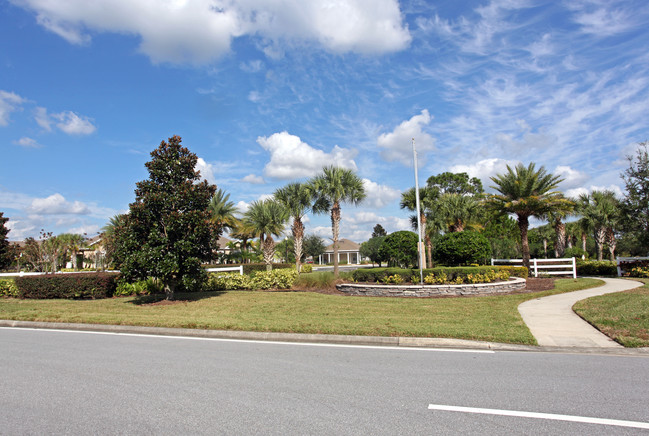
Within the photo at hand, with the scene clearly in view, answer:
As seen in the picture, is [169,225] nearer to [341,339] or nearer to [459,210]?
[341,339]

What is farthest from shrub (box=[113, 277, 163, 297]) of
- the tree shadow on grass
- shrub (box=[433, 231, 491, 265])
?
shrub (box=[433, 231, 491, 265])

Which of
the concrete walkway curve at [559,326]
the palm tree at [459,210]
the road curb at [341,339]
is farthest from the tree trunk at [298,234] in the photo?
the road curb at [341,339]

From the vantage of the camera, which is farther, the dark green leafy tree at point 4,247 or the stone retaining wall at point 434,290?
the dark green leafy tree at point 4,247

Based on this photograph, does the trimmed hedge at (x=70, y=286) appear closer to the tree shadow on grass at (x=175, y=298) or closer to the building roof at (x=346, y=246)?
the tree shadow on grass at (x=175, y=298)

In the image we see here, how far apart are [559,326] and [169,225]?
11.8 m

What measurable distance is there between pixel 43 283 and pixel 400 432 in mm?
18513

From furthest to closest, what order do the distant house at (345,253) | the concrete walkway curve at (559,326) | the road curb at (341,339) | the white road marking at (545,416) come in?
the distant house at (345,253), the concrete walkway curve at (559,326), the road curb at (341,339), the white road marking at (545,416)

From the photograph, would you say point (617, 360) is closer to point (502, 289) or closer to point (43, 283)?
point (502, 289)

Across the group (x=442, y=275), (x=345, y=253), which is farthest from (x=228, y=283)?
(x=345, y=253)

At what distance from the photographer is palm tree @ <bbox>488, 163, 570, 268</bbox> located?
23.9m

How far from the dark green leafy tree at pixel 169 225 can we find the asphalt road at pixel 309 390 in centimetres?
607

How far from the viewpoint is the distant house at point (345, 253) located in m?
77.4

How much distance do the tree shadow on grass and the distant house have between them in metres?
58.3

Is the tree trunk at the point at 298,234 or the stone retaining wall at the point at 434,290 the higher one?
the tree trunk at the point at 298,234
